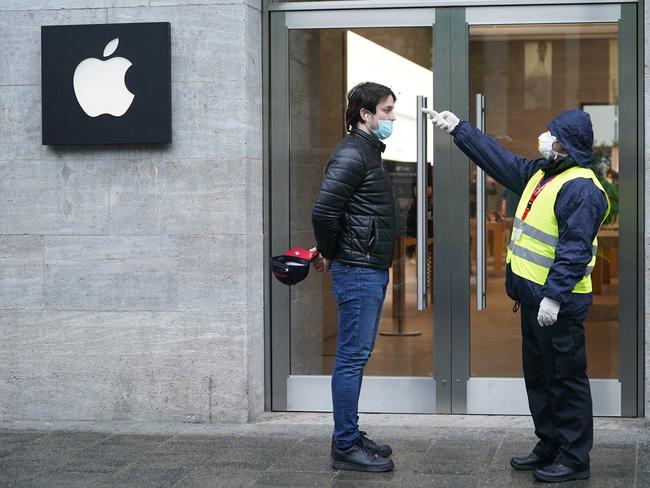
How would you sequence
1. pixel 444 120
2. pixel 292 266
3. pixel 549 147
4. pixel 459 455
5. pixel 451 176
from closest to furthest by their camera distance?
pixel 549 147 < pixel 444 120 < pixel 292 266 < pixel 459 455 < pixel 451 176

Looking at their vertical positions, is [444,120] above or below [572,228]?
above

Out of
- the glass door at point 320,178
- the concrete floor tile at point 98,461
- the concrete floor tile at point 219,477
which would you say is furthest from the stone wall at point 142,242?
the concrete floor tile at point 219,477

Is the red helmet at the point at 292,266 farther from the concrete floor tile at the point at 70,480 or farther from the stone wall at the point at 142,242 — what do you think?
the concrete floor tile at the point at 70,480

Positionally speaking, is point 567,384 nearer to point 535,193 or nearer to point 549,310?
point 549,310

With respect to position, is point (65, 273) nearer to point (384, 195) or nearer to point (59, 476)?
point (59, 476)

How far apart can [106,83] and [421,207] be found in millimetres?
2087

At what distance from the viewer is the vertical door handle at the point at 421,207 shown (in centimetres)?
712

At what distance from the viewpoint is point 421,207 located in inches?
283

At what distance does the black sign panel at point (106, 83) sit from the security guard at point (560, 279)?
2452 mm

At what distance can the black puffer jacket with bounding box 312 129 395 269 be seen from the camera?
18.9 ft

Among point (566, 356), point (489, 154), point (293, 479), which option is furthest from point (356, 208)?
point (293, 479)

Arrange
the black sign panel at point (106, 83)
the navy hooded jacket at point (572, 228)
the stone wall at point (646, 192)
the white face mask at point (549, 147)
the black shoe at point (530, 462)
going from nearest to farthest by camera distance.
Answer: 1. the navy hooded jacket at point (572, 228)
2. the white face mask at point (549, 147)
3. the black shoe at point (530, 462)
4. the stone wall at point (646, 192)
5. the black sign panel at point (106, 83)

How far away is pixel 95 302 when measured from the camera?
725cm

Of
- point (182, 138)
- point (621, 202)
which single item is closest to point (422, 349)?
point (621, 202)
